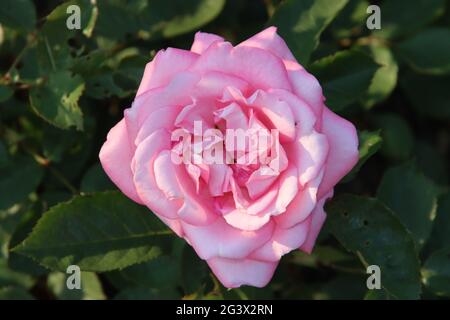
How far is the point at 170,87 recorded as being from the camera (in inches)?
40.4

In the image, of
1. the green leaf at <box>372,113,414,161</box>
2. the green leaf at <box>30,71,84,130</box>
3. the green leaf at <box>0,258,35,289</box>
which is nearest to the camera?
the green leaf at <box>30,71,84,130</box>

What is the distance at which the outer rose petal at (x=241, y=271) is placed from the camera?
1071 mm

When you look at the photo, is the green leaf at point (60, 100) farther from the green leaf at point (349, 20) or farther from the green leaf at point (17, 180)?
the green leaf at point (349, 20)

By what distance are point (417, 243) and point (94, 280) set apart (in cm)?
66

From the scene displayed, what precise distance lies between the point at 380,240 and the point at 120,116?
759 mm

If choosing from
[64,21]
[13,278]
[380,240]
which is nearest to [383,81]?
[380,240]

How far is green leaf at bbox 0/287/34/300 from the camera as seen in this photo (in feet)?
5.01

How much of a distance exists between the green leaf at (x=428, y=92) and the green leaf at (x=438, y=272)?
0.63 meters

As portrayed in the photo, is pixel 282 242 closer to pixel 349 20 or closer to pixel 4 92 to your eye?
pixel 4 92

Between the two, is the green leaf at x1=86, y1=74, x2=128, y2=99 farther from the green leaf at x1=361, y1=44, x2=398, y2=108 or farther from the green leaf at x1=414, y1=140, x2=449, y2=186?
the green leaf at x1=414, y1=140, x2=449, y2=186

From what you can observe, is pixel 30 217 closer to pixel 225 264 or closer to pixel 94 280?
pixel 94 280

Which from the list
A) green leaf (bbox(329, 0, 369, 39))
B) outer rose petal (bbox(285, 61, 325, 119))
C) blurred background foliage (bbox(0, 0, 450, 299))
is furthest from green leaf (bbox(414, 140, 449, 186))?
outer rose petal (bbox(285, 61, 325, 119))

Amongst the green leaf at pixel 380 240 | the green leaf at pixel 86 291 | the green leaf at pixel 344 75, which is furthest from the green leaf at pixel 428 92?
the green leaf at pixel 86 291

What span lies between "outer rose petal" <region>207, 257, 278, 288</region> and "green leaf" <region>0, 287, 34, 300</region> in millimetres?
614
